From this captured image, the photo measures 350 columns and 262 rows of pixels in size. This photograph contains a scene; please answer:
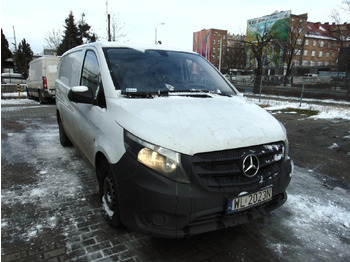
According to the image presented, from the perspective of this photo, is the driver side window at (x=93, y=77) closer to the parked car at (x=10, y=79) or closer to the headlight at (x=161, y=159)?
the headlight at (x=161, y=159)

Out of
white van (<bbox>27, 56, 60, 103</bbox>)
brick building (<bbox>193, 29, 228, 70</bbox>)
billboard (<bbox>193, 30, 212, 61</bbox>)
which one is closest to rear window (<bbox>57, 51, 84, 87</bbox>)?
white van (<bbox>27, 56, 60, 103</bbox>)

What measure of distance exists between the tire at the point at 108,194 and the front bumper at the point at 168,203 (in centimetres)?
31

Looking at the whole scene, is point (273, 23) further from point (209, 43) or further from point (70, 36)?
point (70, 36)

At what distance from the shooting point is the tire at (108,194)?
8.51ft

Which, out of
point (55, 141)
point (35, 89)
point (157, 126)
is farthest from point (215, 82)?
point (35, 89)

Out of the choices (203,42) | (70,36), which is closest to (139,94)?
(70,36)

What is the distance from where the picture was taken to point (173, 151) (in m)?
2.10

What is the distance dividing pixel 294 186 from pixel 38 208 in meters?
3.54

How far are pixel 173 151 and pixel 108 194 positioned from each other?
107 centimetres

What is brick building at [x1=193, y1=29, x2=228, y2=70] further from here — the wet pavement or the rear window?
the wet pavement

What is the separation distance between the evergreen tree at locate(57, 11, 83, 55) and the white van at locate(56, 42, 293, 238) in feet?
115

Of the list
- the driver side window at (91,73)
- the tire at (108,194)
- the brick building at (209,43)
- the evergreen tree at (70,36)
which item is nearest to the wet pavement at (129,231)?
the tire at (108,194)

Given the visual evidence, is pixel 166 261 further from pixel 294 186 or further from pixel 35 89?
pixel 35 89

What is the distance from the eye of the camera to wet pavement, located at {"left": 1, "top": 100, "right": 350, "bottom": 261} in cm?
245
